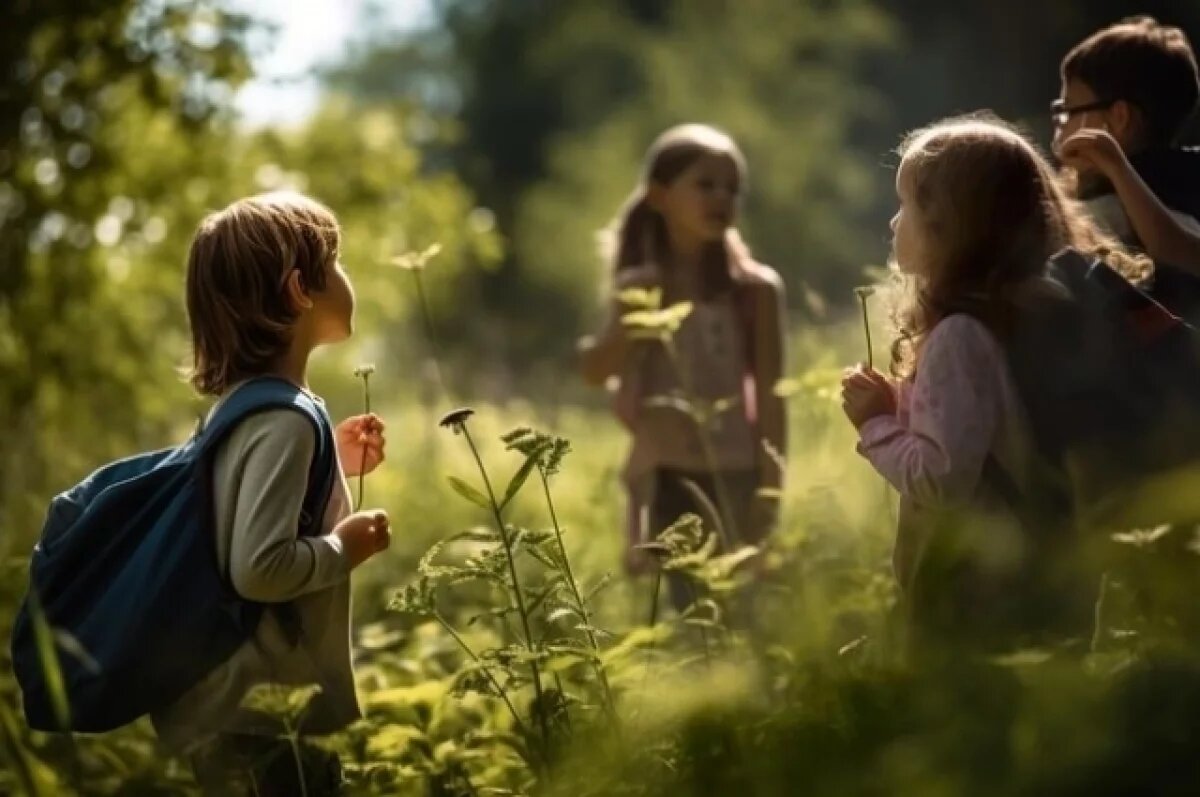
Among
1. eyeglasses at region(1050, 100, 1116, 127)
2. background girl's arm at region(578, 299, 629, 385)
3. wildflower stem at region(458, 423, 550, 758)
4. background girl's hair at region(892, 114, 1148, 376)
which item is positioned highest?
eyeglasses at region(1050, 100, 1116, 127)

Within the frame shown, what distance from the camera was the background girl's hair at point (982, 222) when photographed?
3.54m

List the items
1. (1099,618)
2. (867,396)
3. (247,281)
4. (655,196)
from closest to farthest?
(1099,618)
(247,281)
(867,396)
(655,196)

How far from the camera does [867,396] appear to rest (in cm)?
365

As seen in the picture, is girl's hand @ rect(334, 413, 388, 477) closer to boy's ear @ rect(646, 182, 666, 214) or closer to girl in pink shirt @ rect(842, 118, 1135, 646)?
girl in pink shirt @ rect(842, 118, 1135, 646)

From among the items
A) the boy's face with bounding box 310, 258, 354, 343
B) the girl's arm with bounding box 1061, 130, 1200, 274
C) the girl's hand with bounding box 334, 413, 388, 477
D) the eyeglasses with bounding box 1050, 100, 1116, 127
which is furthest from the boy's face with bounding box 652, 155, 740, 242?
the boy's face with bounding box 310, 258, 354, 343

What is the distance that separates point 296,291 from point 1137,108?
202 cm

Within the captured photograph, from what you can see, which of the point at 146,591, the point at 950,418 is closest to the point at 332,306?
the point at 146,591

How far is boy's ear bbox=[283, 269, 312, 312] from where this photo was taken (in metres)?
3.53

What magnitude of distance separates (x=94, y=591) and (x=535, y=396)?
1732 centimetres

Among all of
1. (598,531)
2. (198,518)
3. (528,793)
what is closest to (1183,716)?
(528,793)

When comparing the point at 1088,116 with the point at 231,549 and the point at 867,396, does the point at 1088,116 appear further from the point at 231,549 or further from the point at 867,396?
the point at 231,549

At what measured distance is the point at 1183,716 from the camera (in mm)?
2461

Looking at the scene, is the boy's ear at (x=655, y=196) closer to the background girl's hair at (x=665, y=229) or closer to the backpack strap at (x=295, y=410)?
the background girl's hair at (x=665, y=229)

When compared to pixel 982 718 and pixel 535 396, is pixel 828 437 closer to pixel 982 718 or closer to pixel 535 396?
pixel 982 718
